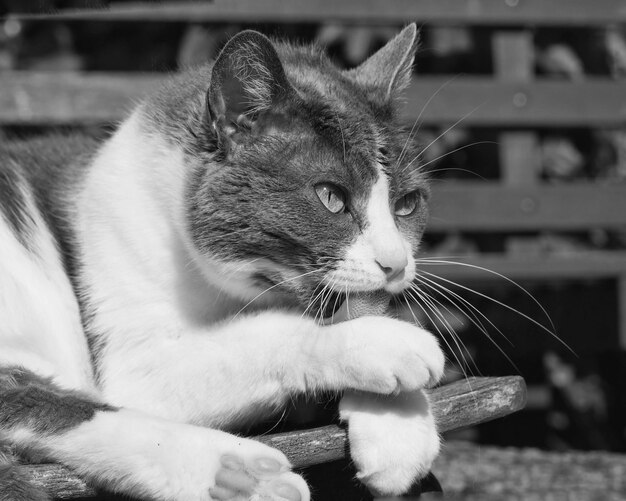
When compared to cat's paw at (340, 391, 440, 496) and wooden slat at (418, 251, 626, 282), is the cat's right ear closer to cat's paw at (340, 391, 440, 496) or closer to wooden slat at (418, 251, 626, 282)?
cat's paw at (340, 391, 440, 496)

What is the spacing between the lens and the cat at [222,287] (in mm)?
1479

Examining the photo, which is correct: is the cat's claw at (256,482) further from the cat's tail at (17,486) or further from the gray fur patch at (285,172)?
the gray fur patch at (285,172)

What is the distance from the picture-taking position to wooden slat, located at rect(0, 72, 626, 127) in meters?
3.30

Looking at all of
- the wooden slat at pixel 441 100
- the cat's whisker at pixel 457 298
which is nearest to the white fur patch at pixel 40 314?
the cat's whisker at pixel 457 298

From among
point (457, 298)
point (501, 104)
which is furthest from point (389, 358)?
point (501, 104)

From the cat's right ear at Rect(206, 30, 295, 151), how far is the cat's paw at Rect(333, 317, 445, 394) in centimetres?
51

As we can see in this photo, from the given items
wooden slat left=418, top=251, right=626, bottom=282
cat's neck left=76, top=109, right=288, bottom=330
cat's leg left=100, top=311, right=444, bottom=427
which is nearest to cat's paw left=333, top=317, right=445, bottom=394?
cat's leg left=100, top=311, right=444, bottom=427

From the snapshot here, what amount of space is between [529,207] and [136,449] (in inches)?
104

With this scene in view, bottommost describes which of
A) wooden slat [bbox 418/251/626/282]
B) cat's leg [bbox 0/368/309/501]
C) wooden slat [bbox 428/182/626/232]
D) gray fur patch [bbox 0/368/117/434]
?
wooden slat [bbox 418/251/626/282]

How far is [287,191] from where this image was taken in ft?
5.56

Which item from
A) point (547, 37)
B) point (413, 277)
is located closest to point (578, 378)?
point (547, 37)

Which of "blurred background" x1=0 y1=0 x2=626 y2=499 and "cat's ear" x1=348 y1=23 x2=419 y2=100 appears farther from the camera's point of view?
"blurred background" x1=0 y1=0 x2=626 y2=499

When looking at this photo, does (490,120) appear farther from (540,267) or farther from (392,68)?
(392,68)

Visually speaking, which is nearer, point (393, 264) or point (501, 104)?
point (393, 264)
